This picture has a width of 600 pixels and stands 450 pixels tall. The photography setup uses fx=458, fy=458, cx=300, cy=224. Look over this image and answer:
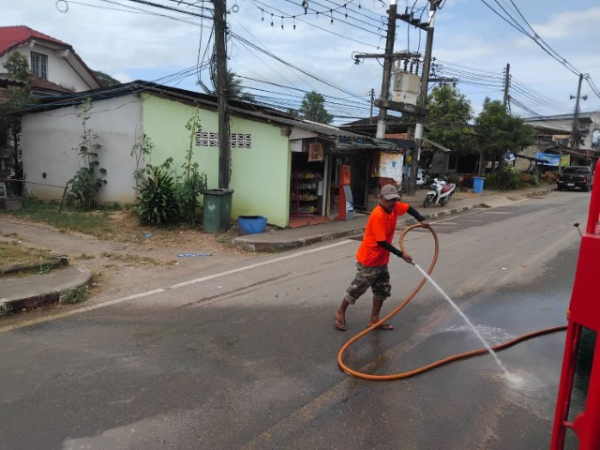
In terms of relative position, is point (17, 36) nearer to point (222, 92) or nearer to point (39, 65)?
point (39, 65)

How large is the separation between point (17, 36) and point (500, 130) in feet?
86.8

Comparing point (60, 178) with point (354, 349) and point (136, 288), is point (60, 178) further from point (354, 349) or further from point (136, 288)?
point (354, 349)

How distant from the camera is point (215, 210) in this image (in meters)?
11.1

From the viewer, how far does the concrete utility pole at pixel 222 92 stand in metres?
11.1

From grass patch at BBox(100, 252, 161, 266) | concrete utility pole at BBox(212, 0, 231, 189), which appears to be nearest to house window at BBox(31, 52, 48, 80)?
concrete utility pole at BBox(212, 0, 231, 189)

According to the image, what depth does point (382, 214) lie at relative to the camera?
4.85 metres

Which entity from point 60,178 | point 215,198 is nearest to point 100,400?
point 215,198

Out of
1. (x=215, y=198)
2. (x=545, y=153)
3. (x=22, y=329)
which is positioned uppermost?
(x=545, y=153)

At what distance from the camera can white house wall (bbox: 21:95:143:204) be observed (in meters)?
14.3

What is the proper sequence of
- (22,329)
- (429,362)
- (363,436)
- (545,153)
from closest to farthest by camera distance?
(363,436)
(429,362)
(22,329)
(545,153)

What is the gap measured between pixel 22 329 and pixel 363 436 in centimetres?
404

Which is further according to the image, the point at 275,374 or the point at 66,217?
the point at 66,217

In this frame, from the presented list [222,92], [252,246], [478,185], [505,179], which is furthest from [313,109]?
[252,246]

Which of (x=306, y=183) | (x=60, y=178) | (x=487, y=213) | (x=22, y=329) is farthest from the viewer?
(x=487, y=213)
